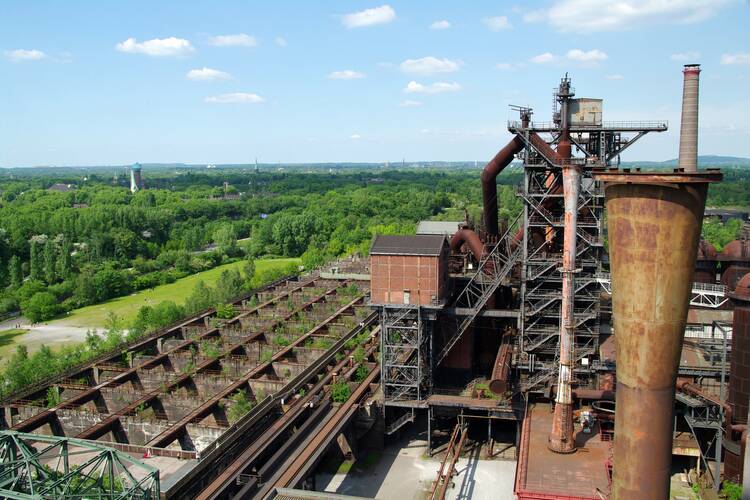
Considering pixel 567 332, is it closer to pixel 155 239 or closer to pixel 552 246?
pixel 552 246

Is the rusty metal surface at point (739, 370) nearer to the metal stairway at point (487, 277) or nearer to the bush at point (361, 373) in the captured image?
the metal stairway at point (487, 277)

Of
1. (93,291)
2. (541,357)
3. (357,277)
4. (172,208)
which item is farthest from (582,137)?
(172,208)

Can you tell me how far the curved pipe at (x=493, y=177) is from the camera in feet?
93.4

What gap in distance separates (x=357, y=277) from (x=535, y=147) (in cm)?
3489

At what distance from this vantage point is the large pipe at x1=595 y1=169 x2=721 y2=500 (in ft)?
42.2

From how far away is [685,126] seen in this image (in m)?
14.6

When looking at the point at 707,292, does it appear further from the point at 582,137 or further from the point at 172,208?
the point at 172,208

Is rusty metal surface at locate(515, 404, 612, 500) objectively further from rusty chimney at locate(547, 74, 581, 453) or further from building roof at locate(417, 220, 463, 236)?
building roof at locate(417, 220, 463, 236)

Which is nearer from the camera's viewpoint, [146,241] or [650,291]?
[650,291]

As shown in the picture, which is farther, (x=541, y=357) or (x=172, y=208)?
(x=172, y=208)

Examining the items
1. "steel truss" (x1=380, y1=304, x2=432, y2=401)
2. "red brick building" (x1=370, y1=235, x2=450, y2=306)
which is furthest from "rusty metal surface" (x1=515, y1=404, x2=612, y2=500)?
"red brick building" (x1=370, y1=235, x2=450, y2=306)

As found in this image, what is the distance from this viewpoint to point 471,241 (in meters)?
31.7

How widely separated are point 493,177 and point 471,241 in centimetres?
357

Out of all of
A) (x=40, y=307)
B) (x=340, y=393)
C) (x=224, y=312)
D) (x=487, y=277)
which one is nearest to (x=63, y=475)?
(x=340, y=393)
